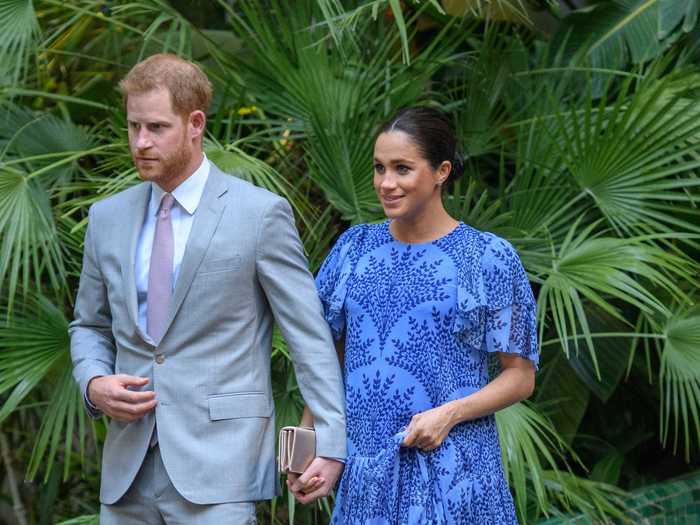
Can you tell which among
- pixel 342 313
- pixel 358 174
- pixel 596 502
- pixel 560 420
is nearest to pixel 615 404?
pixel 560 420

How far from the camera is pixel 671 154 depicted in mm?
4711

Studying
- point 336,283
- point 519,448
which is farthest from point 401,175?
point 519,448

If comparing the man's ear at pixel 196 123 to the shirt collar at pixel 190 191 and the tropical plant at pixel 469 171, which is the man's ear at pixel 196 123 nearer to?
the shirt collar at pixel 190 191

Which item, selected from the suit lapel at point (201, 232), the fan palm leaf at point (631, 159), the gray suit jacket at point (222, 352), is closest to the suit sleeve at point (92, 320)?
the gray suit jacket at point (222, 352)

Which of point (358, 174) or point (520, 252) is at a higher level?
point (358, 174)

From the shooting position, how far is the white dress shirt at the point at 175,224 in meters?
2.84

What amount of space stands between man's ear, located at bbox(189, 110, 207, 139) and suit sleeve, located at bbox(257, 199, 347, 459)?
0.81 ft

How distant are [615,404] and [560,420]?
90cm

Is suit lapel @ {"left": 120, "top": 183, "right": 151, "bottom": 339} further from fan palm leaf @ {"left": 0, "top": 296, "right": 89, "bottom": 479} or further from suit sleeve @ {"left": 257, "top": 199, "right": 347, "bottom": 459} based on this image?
fan palm leaf @ {"left": 0, "top": 296, "right": 89, "bottom": 479}

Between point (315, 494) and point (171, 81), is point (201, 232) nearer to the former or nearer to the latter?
point (171, 81)

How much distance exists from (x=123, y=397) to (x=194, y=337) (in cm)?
21

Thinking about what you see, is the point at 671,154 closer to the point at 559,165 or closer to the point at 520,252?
the point at 559,165

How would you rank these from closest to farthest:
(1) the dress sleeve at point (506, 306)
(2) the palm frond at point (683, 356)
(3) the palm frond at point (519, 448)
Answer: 1. (1) the dress sleeve at point (506, 306)
2. (3) the palm frond at point (519, 448)
3. (2) the palm frond at point (683, 356)

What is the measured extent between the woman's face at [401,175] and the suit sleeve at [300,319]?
26cm
